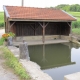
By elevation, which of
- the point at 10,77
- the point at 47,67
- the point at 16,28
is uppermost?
the point at 16,28

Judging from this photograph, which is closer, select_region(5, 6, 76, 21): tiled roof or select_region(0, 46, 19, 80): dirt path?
select_region(0, 46, 19, 80): dirt path

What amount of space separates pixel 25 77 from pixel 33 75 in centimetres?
39

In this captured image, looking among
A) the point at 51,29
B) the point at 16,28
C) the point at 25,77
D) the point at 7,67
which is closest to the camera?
the point at 25,77

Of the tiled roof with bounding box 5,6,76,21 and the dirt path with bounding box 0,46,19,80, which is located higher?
the tiled roof with bounding box 5,6,76,21

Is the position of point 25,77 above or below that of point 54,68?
above

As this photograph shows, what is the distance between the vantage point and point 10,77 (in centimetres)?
538

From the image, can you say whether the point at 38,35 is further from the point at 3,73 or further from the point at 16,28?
the point at 3,73

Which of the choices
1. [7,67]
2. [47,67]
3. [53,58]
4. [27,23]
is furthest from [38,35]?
[7,67]

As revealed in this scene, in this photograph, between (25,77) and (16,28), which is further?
(16,28)

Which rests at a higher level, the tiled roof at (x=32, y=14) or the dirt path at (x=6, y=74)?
the tiled roof at (x=32, y=14)

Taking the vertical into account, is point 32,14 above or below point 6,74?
above

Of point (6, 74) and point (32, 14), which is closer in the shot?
point (6, 74)

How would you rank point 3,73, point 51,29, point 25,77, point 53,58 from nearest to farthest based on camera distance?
point 25,77 → point 3,73 → point 53,58 → point 51,29

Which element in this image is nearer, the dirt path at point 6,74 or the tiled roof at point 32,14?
the dirt path at point 6,74
